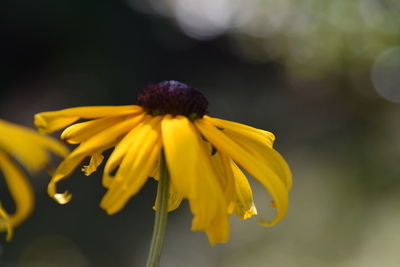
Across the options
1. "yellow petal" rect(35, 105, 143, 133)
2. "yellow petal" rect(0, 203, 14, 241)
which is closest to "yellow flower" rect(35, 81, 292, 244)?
"yellow petal" rect(35, 105, 143, 133)

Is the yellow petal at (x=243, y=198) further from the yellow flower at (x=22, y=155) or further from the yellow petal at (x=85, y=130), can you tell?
the yellow flower at (x=22, y=155)

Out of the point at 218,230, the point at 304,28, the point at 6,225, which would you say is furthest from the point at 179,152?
the point at 304,28

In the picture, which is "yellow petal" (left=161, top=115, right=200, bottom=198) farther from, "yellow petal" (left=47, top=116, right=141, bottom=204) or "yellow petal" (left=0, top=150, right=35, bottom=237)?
"yellow petal" (left=0, top=150, right=35, bottom=237)

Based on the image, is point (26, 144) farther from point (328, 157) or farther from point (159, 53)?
point (159, 53)

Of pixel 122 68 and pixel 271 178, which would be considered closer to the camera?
pixel 271 178

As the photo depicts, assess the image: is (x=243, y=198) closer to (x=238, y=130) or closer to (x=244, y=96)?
(x=238, y=130)

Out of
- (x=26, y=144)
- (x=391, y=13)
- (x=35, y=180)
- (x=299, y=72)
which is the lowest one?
(x=35, y=180)

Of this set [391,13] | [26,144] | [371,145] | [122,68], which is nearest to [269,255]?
[371,145]
